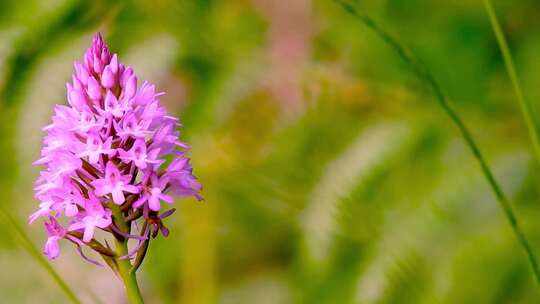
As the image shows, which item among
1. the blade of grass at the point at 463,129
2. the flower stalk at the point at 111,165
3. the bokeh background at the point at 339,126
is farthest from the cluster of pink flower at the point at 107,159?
the bokeh background at the point at 339,126

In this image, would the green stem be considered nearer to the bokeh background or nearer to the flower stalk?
the flower stalk

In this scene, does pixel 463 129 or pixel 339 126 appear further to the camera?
pixel 339 126

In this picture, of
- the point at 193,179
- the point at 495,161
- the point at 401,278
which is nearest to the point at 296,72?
the point at 495,161

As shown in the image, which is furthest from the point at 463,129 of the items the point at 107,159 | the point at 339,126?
the point at 339,126

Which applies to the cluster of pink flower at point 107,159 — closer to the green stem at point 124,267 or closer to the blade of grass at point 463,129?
the green stem at point 124,267

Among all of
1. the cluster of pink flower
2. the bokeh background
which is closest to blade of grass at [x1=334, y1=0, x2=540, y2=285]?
the cluster of pink flower

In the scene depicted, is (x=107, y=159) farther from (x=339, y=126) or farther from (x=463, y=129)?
(x=339, y=126)

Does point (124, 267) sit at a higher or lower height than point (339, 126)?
lower

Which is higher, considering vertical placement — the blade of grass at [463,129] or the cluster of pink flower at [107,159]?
the cluster of pink flower at [107,159]
